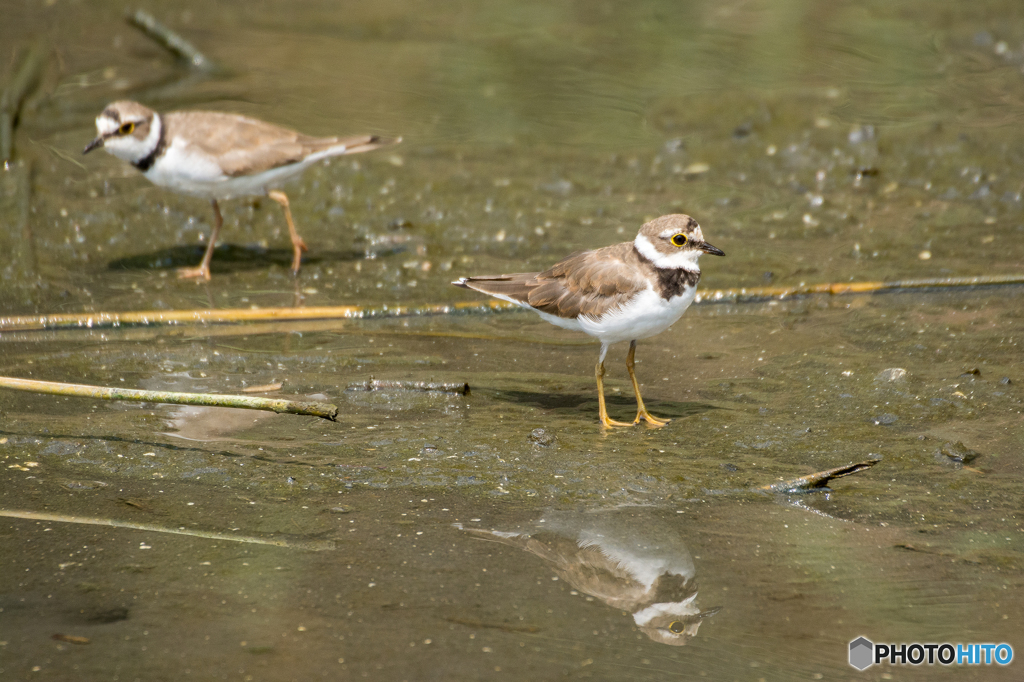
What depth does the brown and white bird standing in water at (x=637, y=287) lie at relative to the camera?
5.37 m

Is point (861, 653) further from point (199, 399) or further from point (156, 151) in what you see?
point (156, 151)

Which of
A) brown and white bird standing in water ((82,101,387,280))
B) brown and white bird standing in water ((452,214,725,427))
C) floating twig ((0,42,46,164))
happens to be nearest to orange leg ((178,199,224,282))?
brown and white bird standing in water ((82,101,387,280))

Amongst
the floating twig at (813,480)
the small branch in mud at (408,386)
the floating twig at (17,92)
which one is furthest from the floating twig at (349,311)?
the floating twig at (17,92)

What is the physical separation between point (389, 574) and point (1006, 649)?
2225 millimetres

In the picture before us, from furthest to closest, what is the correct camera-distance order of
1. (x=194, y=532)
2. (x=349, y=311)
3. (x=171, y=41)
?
(x=171, y=41) → (x=349, y=311) → (x=194, y=532)

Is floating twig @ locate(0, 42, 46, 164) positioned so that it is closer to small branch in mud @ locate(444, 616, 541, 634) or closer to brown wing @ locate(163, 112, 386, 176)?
→ brown wing @ locate(163, 112, 386, 176)

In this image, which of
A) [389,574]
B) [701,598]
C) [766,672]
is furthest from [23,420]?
[766,672]

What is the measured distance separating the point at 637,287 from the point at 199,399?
2.25m

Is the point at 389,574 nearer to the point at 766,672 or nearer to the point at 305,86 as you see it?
the point at 766,672

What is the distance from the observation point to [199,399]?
185 inches

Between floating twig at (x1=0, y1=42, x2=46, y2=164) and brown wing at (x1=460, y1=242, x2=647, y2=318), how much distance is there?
5886mm

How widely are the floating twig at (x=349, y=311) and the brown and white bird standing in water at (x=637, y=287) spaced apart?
4.34 ft

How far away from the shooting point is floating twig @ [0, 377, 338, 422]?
4.60m

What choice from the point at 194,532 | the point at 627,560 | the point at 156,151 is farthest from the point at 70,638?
Answer: the point at 156,151
